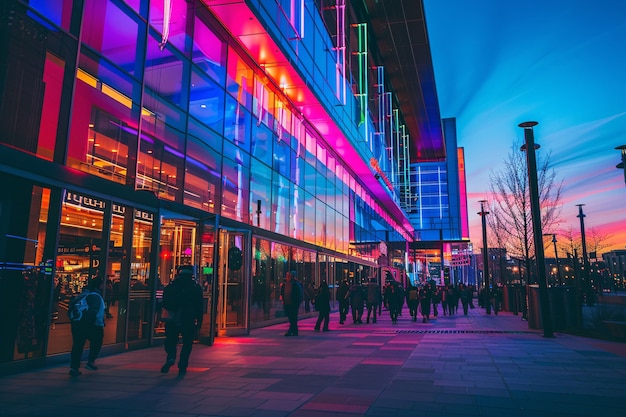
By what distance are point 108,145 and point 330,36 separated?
64.1ft

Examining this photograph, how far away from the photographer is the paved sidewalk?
19.0 feet

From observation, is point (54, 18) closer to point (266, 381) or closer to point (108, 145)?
point (108, 145)

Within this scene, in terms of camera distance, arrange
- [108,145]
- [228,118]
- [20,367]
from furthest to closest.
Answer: [228,118]
[108,145]
[20,367]

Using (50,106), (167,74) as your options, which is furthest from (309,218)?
(50,106)

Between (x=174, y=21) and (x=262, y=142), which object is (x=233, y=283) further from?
(x=174, y=21)

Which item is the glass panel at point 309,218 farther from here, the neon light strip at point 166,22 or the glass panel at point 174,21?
the neon light strip at point 166,22

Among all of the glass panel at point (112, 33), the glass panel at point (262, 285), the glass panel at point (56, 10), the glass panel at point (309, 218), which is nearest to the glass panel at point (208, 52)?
the glass panel at point (112, 33)

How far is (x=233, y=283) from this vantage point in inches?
601

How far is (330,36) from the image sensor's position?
Result: 27.7 meters

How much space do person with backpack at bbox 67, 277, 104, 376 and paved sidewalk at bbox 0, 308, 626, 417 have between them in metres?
0.35

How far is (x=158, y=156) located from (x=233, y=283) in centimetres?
477

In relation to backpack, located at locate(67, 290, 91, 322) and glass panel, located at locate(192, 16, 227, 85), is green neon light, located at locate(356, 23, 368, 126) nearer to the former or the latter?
glass panel, located at locate(192, 16, 227, 85)

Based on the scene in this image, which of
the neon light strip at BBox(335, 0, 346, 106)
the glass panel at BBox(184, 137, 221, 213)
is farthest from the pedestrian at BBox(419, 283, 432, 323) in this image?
the neon light strip at BBox(335, 0, 346, 106)

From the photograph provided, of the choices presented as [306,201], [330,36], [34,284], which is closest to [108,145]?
[34,284]
